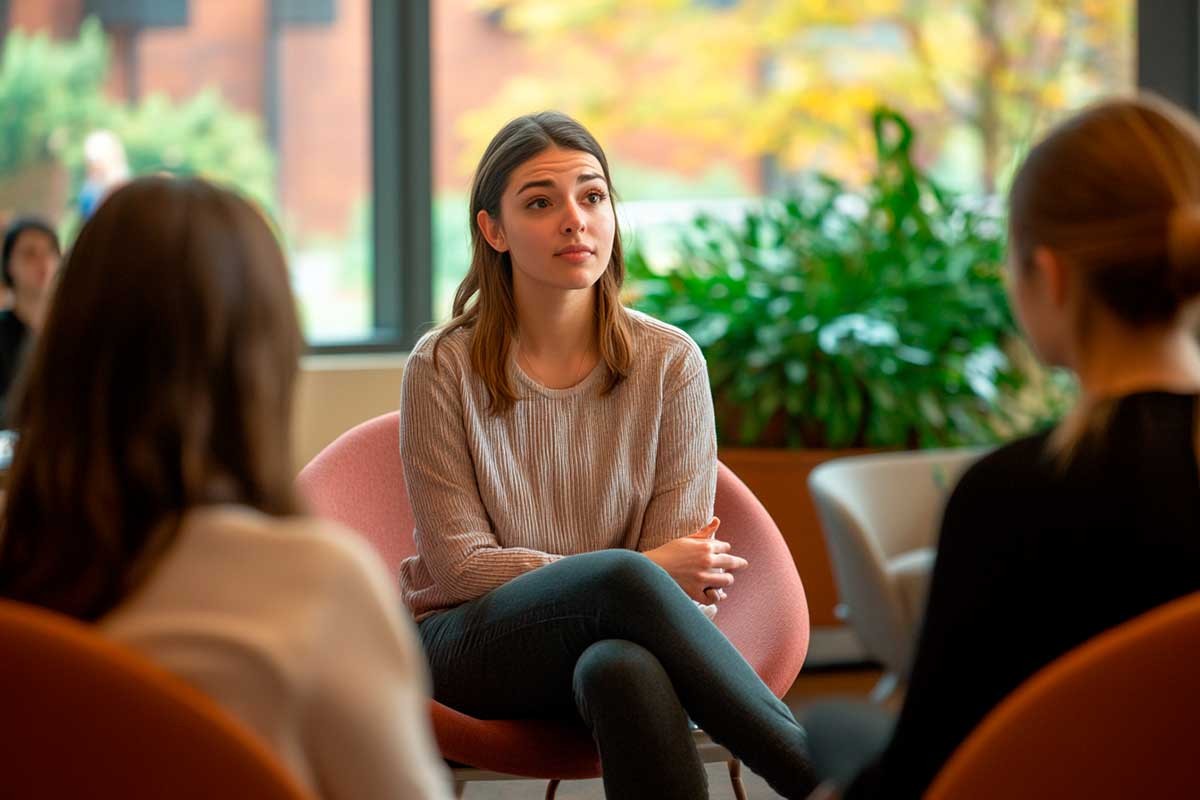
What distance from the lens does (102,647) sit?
94 cm

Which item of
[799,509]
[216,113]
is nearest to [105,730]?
[799,509]

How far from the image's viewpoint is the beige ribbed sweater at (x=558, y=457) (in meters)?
2.16

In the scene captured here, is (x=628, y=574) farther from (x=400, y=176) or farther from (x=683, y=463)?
(x=400, y=176)

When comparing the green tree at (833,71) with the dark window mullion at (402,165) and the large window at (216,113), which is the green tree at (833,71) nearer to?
the dark window mullion at (402,165)

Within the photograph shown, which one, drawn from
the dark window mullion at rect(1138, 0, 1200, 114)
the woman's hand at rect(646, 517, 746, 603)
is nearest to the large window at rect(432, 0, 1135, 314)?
the dark window mullion at rect(1138, 0, 1200, 114)

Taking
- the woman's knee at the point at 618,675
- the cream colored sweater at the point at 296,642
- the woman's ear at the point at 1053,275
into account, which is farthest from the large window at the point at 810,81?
the cream colored sweater at the point at 296,642

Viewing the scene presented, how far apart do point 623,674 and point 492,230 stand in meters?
0.81

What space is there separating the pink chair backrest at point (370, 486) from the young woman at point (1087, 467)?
1.29 metres

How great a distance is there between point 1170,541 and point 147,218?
834 millimetres

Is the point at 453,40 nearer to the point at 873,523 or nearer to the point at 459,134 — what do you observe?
the point at 459,134

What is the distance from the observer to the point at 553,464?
2.23 metres

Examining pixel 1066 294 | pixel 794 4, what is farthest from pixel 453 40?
pixel 1066 294

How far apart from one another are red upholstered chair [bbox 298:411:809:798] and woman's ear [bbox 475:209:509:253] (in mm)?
365

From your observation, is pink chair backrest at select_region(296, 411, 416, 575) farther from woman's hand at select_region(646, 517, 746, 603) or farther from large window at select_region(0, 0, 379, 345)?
large window at select_region(0, 0, 379, 345)
